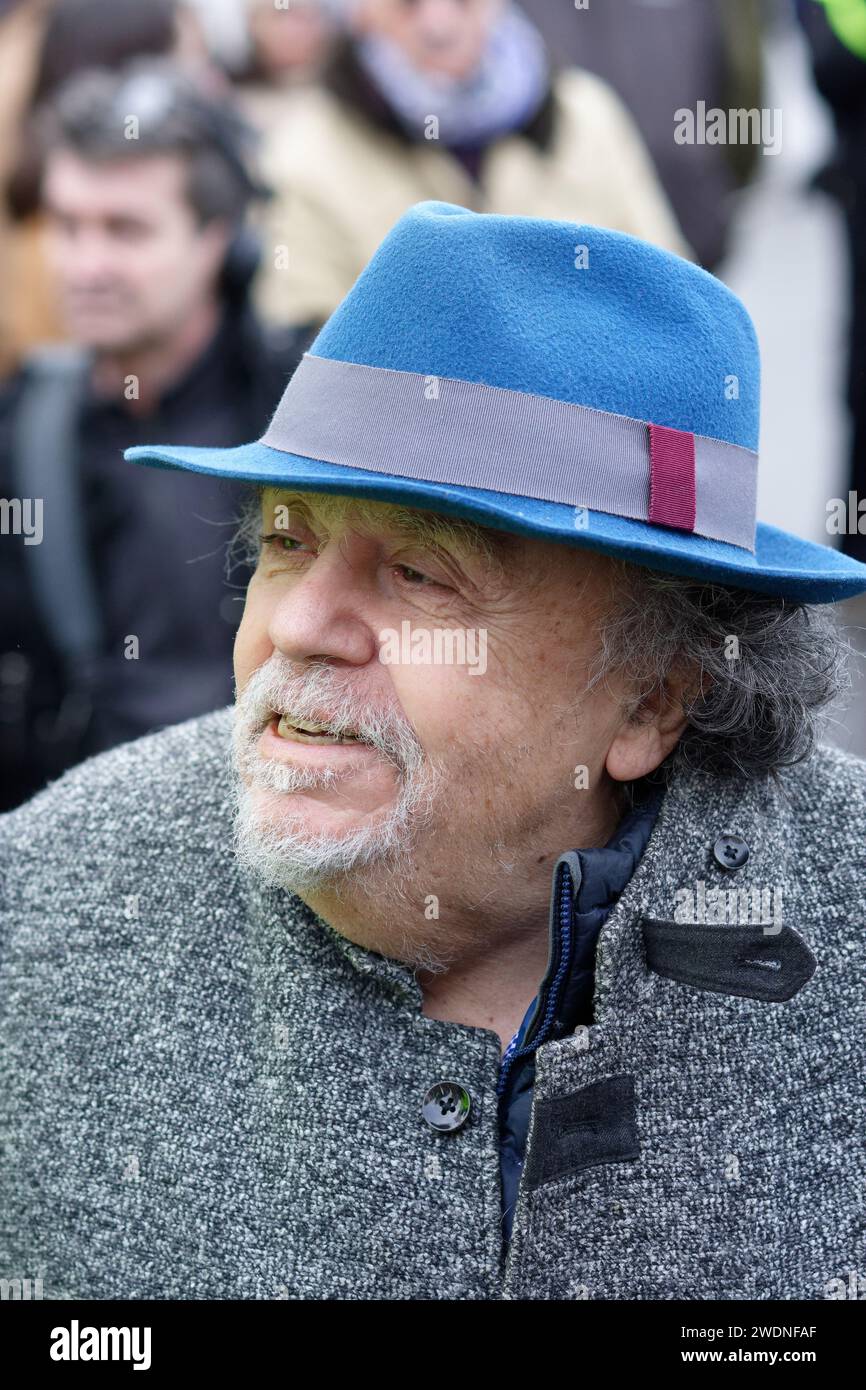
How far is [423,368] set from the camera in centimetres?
225

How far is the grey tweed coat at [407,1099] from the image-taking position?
232 cm

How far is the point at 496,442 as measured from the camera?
219 cm

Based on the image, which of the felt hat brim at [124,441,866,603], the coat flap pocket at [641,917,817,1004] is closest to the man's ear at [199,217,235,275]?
the felt hat brim at [124,441,866,603]

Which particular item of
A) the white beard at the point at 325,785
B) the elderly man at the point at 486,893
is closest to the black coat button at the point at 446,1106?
the elderly man at the point at 486,893

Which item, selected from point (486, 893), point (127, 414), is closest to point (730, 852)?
point (486, 893)

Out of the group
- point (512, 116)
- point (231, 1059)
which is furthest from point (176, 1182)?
point (512, 116)

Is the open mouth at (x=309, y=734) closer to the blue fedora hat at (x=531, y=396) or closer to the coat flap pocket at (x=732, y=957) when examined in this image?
the blue fedora hat at (x=531, y=396)

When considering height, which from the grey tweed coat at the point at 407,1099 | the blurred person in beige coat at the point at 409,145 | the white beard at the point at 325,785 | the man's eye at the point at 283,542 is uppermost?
the blurred person in beige coat at the point at 409,145

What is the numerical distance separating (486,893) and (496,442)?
24.8 inches

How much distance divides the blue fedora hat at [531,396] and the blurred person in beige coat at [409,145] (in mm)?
2913

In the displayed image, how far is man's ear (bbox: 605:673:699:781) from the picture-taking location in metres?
2.46

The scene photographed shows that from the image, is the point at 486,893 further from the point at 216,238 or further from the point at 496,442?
the point at 216,238
